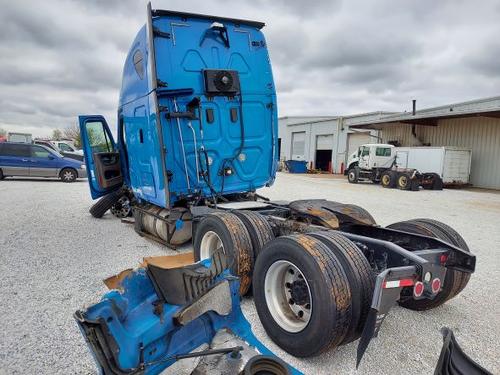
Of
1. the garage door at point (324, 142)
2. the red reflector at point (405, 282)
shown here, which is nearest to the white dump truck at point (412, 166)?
the garage door at point (324, 142)

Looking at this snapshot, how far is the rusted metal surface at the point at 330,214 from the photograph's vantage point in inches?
143

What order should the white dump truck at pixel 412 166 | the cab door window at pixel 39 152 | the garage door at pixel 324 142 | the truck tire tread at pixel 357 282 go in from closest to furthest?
1. the truck tire tread at pixel 357 282
2. the cab door window at pixel 39 152
3. the white dump truck at pixel 412 166
4. the garage door at pixel 324 142

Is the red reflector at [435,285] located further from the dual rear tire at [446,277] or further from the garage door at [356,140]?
the garage door at [356,140]

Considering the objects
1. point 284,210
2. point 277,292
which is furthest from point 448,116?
point 277,292

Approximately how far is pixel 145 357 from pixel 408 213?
920 centimetres

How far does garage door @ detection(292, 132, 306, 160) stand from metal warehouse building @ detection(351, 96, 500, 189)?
33.5 feet

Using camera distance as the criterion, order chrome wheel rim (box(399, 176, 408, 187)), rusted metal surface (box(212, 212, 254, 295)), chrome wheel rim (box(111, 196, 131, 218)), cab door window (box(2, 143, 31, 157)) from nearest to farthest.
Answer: rusted metal surface (box(212, 212, 254, 295)) → chrome wheel rim (box(111, 196, 131, 218)) → cab door window (box(2, 143, 31, 157)) → chrome wheel rim (box(399, 176, 408, 187))

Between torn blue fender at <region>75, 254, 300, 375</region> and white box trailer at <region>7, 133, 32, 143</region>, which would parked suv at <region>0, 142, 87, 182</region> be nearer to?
torn blue fender at <region>75, 254, 300, 375</region>

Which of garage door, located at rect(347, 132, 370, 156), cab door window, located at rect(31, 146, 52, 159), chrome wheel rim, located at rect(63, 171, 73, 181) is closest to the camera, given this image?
cab door window, located at rect(31, 146, 52, 159)

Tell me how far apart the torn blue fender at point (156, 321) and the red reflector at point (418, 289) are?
0.99 m

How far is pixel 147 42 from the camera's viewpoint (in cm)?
475

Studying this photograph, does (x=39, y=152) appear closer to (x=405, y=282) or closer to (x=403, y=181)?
(x=403, y=181)

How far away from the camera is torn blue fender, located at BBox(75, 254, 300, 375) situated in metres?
1.91

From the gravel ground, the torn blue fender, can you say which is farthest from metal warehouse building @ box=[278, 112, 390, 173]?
the torn blue fender
